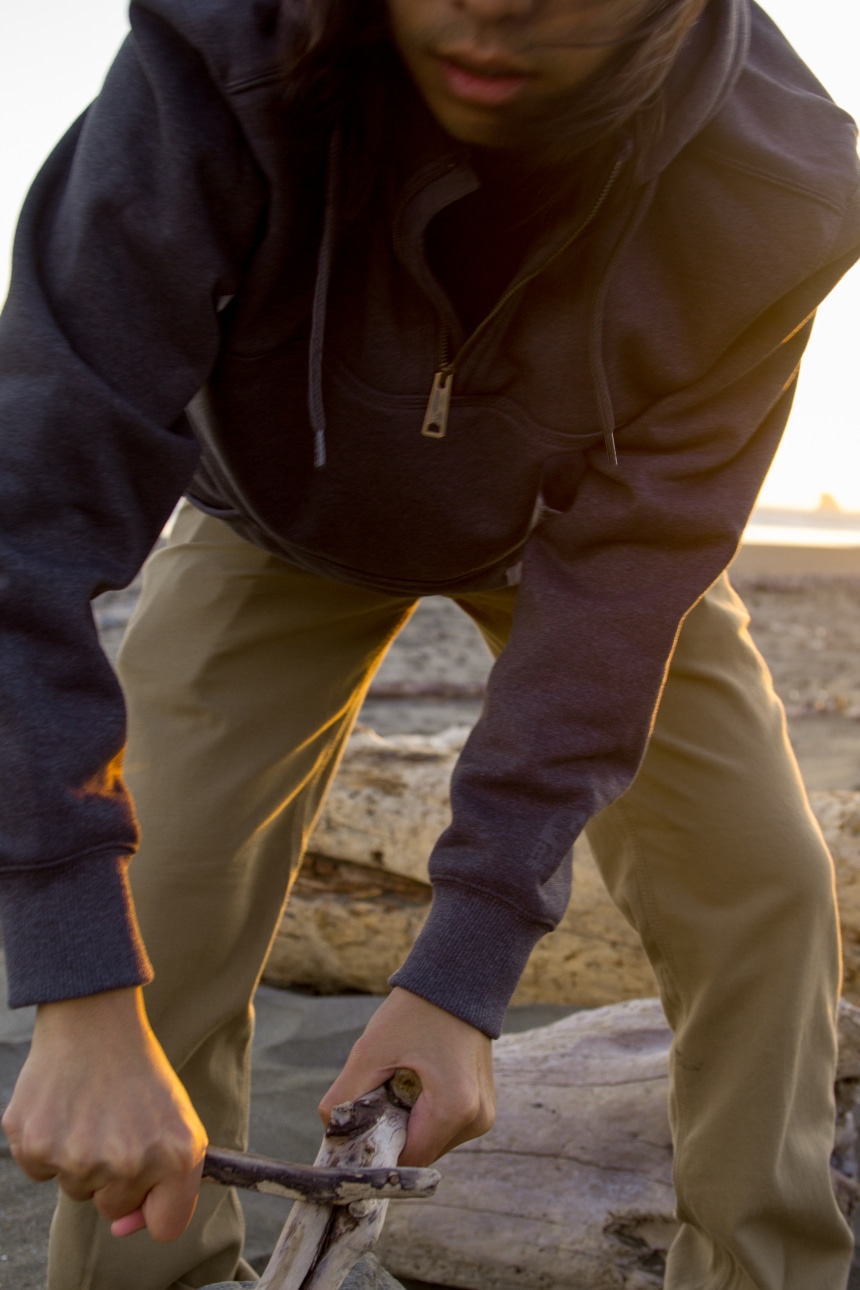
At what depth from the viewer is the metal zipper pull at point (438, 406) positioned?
1.47 m

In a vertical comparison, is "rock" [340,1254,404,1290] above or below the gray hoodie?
below

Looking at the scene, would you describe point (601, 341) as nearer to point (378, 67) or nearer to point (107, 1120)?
point (378, 67)

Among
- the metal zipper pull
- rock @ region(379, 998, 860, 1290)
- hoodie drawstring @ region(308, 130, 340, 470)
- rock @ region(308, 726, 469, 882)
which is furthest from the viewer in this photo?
rock @ region(308, 726, 469, 882)

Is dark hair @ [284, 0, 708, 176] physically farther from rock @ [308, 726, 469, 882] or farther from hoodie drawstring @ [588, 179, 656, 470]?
rock @ [308, 726, 469, 882]

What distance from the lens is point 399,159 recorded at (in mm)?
1369

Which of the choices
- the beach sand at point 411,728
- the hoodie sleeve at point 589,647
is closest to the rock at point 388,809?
the beach sand at point 411,728

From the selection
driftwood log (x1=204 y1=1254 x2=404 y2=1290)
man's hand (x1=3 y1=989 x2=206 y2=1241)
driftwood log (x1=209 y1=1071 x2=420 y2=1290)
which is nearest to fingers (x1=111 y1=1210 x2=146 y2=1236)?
man's hand (x1=3 y1=989 x2=206 y2=1241)

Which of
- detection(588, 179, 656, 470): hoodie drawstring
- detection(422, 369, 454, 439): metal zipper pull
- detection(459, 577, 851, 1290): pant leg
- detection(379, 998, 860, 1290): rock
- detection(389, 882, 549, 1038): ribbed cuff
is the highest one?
detection(588, 179, 656, 470): hoodie drawstring

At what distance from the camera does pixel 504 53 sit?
1.14 metres

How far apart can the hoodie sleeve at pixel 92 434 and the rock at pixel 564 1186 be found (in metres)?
1.19

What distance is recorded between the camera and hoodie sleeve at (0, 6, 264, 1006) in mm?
1146

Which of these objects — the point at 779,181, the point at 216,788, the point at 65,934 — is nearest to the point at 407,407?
the point at 779,181

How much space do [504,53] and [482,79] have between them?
0.04m

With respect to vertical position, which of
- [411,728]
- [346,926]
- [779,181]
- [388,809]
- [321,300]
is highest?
[779,181]
